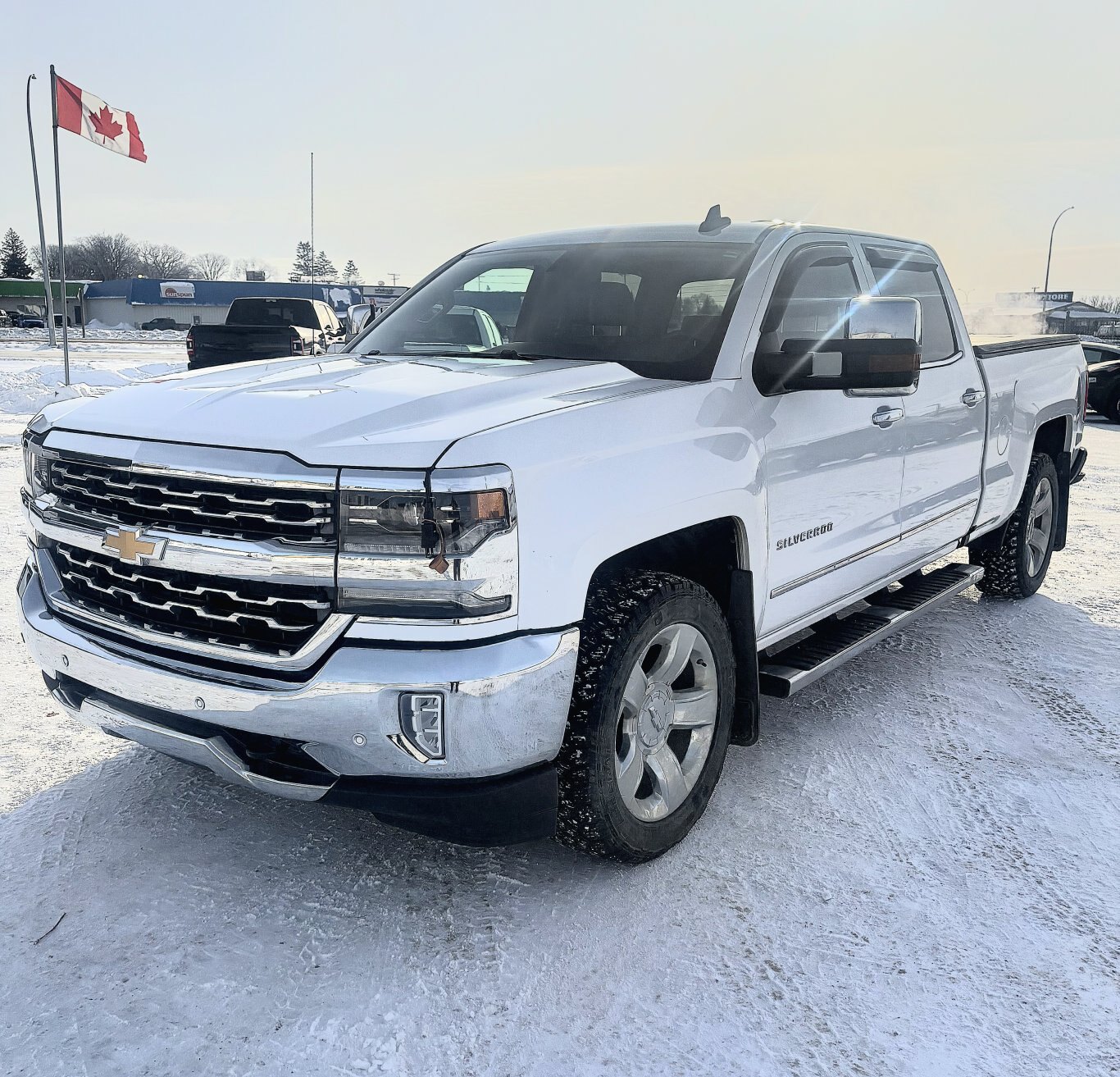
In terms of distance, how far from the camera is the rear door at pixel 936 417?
4.21 m

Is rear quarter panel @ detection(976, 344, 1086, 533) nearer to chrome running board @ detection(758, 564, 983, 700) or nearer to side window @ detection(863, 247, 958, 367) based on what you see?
side window @ detection(863, 247, 958, 367)

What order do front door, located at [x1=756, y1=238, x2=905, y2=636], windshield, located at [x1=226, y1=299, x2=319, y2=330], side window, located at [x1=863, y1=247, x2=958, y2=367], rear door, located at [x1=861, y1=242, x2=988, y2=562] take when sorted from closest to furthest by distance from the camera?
front door, located at [x1=756, y1=238, x2=905, y2=636] < rear door, located at [x1=861, y1=242, x2=988, y2=562] < side window, located at [x1=863, y1=247, x2=958, y2=367] < windshield, located at [x1=226, y1=299, x2=319, y2=330]

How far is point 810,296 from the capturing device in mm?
3727

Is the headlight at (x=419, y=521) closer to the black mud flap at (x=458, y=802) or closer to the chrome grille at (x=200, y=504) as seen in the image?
the chrome grille at (x=200, y=504)

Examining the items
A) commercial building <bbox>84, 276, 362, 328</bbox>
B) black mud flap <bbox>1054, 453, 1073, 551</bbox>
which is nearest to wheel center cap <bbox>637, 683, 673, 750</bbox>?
black mud flap <bbox>1054, 453, 1073, 551</bbox>

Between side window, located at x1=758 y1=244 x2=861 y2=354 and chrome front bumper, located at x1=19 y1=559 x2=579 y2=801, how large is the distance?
1465 millimetres

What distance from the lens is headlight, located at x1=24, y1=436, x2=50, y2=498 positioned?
2.96 meters

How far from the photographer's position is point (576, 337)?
3.68m

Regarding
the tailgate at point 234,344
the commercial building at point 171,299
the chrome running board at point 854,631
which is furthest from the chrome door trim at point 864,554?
the commercial building at point 171,299

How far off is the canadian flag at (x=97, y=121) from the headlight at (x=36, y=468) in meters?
16.8

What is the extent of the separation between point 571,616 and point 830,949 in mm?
1068

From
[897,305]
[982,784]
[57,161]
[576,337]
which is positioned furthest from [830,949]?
[57,161]

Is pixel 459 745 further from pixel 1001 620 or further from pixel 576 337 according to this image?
pixel 1001 620

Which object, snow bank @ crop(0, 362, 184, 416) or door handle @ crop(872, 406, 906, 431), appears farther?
snow bank @ crop(0, 362, 184, 416)
